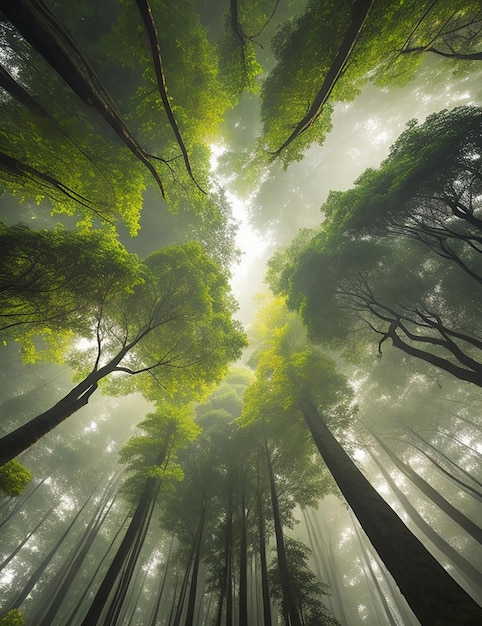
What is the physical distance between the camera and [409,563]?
4.08 meters

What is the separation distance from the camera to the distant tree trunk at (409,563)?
3.19 metres

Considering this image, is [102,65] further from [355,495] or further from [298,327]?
[355,495]

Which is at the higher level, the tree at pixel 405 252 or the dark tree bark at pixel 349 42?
the tree at pixel 405 252

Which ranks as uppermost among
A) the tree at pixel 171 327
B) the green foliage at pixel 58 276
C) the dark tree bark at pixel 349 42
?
the tree at pixel 171 327

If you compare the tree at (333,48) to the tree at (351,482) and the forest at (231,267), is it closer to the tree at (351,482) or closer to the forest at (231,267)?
the forest at (231,267)

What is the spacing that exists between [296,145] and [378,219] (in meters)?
3.12

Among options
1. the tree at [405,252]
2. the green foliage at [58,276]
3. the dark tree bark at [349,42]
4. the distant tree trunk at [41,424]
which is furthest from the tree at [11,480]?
the tree at [405,252]

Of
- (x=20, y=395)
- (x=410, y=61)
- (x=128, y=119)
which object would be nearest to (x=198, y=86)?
(x=128, y=119)

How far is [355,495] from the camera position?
5.89m

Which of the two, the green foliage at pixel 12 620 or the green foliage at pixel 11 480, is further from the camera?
the green foliage at pixel 12 620

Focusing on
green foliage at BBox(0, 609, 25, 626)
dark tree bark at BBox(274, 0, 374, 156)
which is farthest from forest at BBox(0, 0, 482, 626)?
green foliage at BBox(0, 609, 25, 626)

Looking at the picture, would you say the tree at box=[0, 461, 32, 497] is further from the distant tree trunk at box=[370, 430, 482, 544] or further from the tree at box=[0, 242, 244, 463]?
the distant tree trunk at box=[370, 430, 482, 544]

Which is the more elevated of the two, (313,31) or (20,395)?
(20,395)

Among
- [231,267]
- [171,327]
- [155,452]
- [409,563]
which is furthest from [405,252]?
[155,452]
